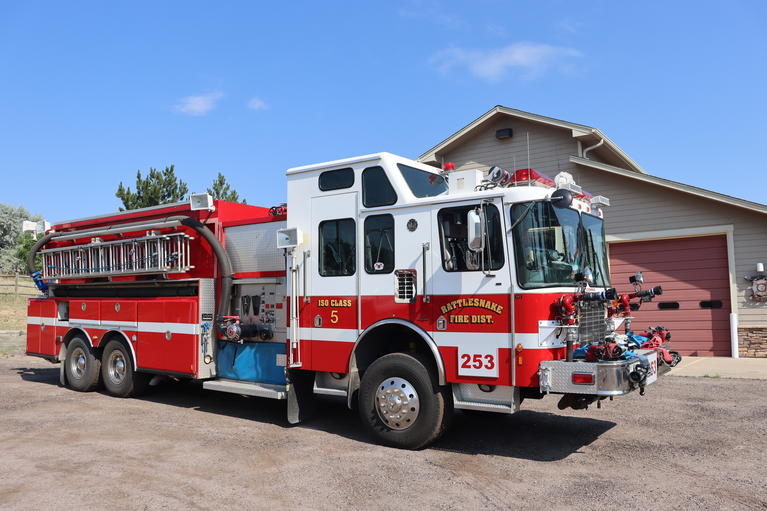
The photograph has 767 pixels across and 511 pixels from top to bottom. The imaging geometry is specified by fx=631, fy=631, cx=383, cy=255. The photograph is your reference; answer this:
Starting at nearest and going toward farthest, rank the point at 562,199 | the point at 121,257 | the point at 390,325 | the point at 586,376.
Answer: the point at 586,376
the point at 562,199
the point at 390,325
the point at 121,257

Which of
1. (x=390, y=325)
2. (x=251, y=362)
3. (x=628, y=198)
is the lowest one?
(x=251, y=362)

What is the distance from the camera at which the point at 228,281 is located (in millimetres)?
8492

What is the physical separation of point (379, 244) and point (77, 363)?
22.3 ft

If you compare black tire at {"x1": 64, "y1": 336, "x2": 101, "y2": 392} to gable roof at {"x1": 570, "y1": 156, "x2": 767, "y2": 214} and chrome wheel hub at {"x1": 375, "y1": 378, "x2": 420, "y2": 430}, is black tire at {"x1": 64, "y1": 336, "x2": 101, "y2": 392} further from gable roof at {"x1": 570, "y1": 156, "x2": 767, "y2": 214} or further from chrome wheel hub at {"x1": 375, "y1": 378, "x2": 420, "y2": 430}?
gable roof at {"x1": 570, "y1": 156, "x2": 767, "y2": 214}

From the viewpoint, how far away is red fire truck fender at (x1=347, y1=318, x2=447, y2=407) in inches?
254

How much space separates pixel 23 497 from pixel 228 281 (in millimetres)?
3805

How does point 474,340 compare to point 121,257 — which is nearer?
point 474,340

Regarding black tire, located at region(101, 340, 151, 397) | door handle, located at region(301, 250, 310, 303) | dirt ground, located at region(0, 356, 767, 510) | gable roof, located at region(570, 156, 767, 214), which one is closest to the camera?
dirt ground, located at region(0, 356, 767, 510)

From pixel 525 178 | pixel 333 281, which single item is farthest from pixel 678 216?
pixel 333 281

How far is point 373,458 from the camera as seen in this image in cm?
636

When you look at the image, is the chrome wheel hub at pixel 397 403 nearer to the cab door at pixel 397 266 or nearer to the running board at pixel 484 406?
the running board at pixel 484 406

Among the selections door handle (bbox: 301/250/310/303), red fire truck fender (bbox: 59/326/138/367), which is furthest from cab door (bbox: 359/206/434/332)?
red fire truck fender (bbox: 59/326/138/367)

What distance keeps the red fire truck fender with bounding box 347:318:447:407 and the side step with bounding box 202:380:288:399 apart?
1.06 m

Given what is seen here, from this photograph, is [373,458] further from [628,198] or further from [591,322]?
[628,198]
